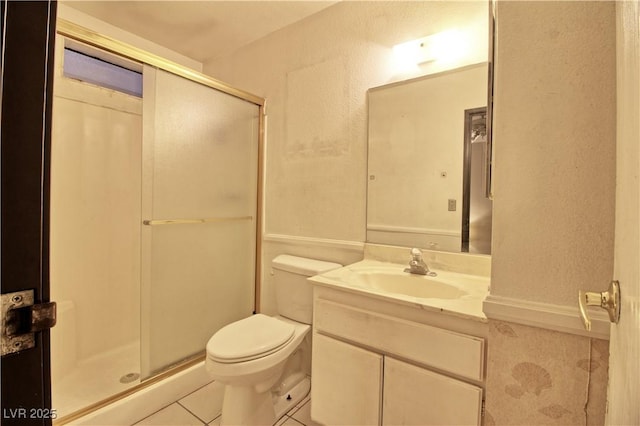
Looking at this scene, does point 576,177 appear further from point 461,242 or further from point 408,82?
point 408,82

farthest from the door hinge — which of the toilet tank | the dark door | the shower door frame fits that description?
the shower door frame

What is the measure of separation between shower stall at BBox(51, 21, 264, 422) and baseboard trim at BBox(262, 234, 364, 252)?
190mm

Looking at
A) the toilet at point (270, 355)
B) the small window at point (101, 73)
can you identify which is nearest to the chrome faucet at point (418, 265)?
the toilet at point (270, 355)

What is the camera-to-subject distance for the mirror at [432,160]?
132cm

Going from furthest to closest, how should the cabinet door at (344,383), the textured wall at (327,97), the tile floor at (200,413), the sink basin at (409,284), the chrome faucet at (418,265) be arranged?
the textured wall at (327,97) → the tile floor at (200,413) → the chrome faucet at (418,265) → the sink basin at (409,284) → the cabinet door at (344,383)

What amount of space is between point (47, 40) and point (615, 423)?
104cm

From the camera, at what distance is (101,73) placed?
1808 millimetres

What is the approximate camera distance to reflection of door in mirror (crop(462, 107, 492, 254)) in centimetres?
130

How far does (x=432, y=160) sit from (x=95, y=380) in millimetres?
2315

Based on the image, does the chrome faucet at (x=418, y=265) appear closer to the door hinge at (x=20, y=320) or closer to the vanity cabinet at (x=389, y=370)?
the vanity cabinet at (x=389, y=370)

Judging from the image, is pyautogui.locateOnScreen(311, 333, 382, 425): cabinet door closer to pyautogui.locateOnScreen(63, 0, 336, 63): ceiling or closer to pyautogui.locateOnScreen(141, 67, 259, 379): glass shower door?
pyautogui.locateOnScreen(141, 67, 259, 379): glass shower door

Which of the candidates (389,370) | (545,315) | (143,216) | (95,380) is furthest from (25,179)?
(95,380)

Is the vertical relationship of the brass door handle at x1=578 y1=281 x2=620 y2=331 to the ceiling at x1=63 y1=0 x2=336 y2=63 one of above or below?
below

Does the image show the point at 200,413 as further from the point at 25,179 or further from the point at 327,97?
the point at 327,97
